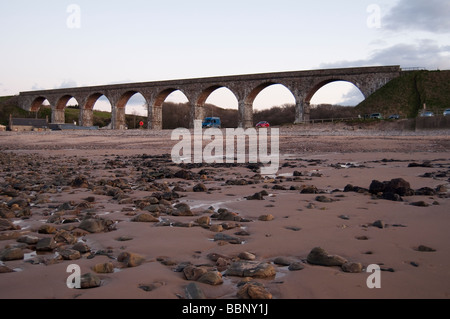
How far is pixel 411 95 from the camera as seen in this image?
36812 mm

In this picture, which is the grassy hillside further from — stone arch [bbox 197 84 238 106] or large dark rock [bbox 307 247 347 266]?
large dark rock [bbox 307 247 347 266]

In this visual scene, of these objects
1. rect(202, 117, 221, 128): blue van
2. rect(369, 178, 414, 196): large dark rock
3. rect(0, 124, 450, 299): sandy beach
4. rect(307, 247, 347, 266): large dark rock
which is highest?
rect(202, 117, 221, 128): blue van

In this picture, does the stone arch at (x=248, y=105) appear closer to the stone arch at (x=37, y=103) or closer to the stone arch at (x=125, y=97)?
the stone arch at (x=125, y=97)

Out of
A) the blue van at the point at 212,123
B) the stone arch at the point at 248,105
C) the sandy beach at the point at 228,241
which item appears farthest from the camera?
the stone arch at the point at 248,105

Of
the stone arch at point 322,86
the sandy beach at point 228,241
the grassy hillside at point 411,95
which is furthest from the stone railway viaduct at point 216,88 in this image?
the sandy beach at point 228,241

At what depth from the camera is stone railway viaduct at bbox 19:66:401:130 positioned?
39.0 m

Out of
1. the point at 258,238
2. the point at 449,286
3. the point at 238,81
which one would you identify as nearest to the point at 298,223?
the point at 258,238

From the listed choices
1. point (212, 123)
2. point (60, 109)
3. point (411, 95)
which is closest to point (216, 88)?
point (212, 123)

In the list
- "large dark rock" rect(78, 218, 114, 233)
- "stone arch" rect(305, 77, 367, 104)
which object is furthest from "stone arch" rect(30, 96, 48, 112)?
"large dark rock" rect(78, 218, 114, 233)

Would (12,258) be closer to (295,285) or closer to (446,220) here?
(295,285)

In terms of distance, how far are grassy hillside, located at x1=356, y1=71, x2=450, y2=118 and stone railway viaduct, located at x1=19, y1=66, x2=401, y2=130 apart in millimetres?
1280

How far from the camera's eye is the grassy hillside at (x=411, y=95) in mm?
35503

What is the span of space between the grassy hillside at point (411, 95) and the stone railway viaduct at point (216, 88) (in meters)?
1.28

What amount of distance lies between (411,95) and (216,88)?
2106 centimetres
